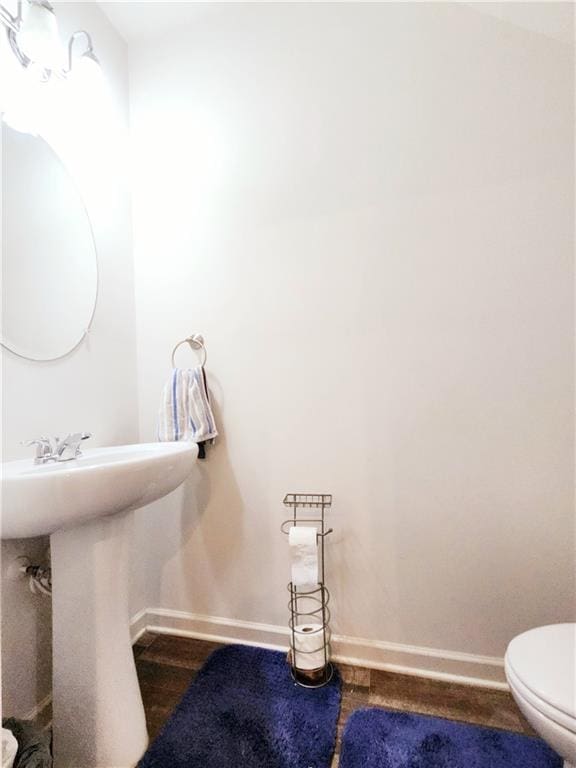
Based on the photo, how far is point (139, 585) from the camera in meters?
1.51

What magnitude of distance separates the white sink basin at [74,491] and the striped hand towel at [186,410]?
1.24 ft

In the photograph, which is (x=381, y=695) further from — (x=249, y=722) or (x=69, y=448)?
(x=69, y=448)

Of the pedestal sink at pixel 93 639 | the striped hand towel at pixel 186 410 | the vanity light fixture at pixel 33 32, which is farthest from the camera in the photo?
the striped hand towel at pixel 186 410

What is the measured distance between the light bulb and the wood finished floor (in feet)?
6.73

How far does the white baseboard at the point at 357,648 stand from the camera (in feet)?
3.96

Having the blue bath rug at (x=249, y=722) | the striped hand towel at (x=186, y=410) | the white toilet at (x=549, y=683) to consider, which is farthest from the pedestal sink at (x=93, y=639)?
the white toilet at (x=549, y=683)

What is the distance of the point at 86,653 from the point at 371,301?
4.42ft

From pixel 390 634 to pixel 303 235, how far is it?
1495 mm

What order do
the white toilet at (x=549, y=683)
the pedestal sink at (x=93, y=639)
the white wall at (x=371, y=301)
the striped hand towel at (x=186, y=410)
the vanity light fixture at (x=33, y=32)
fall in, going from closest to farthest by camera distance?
the white toilet at (x=549, y=683), the pedestal sink at (x=93, y=639), the vanity light fixture at (x=33, y=32), the white wall at (x=371, y=301), the striped hand towel at (x=186, y=410)

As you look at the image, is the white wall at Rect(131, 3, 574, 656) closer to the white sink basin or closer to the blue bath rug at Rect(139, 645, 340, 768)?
the blue bath rug at Rect(139, 645, 340, 768)

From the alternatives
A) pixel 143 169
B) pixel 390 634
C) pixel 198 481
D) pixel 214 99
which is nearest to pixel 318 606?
pixel 390 634

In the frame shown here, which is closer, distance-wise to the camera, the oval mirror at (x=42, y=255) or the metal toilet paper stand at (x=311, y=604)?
the oval mirror at (x=42, y=255)

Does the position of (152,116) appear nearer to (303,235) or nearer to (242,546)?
(303,235)

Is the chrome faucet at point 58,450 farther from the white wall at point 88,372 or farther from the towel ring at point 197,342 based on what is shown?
the towel ring at point 197,342
